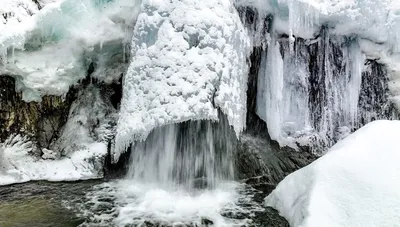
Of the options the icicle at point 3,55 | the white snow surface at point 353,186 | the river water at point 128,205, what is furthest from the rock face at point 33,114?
the white snow surface at point 353,186

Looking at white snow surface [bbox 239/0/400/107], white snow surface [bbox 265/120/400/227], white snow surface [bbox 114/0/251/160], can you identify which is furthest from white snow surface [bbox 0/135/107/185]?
white snow surface [bbox 239/0/400/107]

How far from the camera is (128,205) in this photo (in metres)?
5.31

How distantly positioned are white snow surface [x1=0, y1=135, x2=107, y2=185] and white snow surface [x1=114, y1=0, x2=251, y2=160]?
0.77 metres

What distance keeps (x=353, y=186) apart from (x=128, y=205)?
9.01 feet

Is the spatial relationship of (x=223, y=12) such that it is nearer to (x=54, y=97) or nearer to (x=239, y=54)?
(x=239, y=54)

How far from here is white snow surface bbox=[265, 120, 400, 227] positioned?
3682 mm

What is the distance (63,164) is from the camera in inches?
252

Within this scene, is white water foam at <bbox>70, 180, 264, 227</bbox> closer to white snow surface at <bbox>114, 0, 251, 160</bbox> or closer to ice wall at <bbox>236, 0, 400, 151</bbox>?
white snow surface at <bbox>114, 0, 251, 160</bbox>

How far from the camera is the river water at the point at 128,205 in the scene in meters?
4.85

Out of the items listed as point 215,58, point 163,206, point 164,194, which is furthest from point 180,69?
point 163,206

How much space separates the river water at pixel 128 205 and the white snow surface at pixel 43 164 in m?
0.18

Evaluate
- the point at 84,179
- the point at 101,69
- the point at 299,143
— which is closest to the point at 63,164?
the point at 84,179

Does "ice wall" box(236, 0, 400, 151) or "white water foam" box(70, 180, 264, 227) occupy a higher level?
"ice wall" box(236, 0, 400, 151)

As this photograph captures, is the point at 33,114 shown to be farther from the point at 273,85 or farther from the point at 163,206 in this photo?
the point at 273,85
